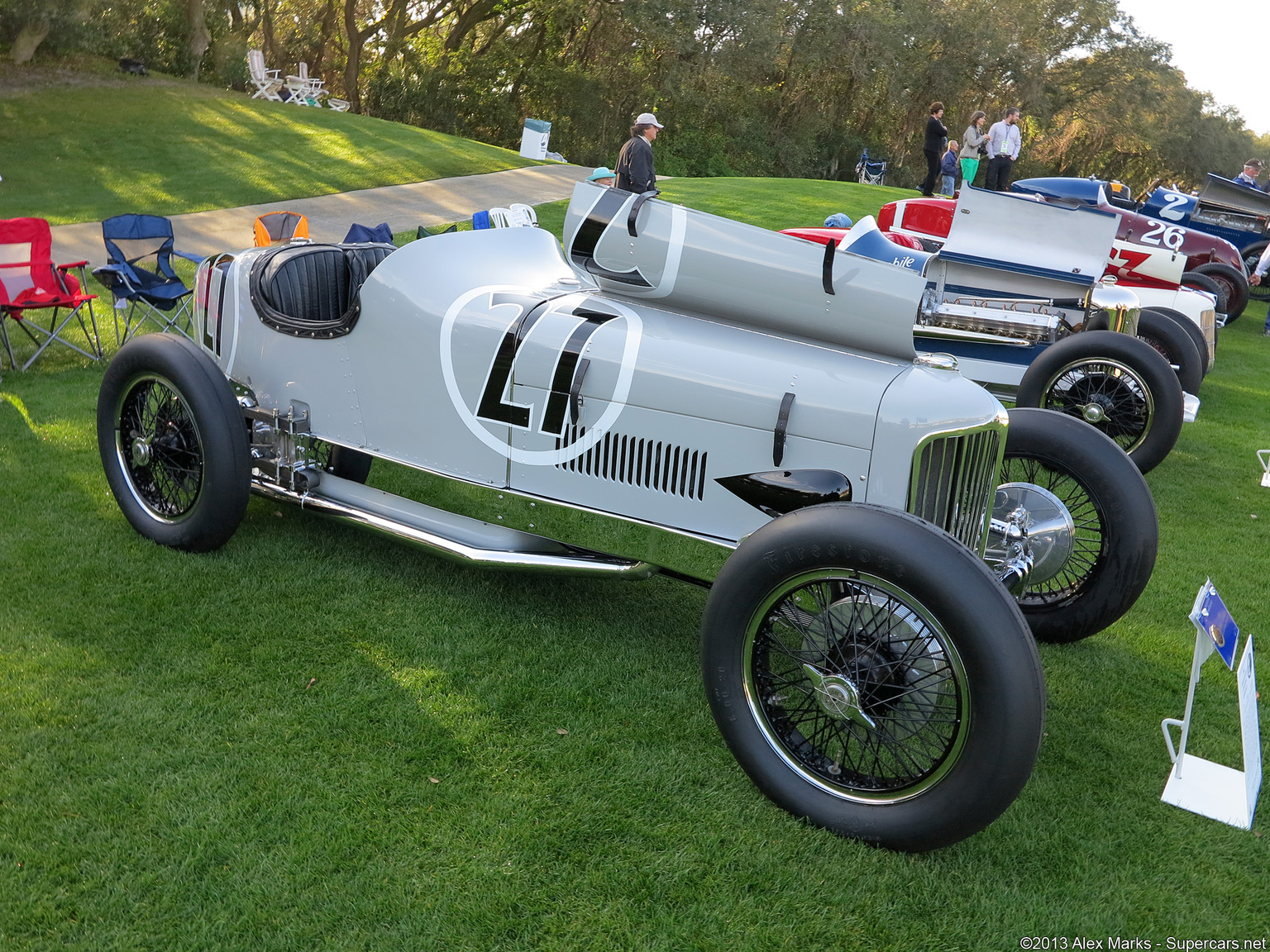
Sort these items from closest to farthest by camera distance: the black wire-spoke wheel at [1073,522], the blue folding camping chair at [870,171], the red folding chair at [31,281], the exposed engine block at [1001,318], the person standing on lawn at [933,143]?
1. the black wire-spoke wheel at [1073,522]
2. the red folding chair at [31,281]
3. the exposed engine block at [1001,318]
4. the person standing on lawn at [933,143]
5. the blue folding camping chair at [870,171]

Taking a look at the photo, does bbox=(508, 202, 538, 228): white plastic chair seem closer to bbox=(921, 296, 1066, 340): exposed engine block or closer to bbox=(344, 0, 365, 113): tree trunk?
bbox=(921, 296, 1066, 340): exposed engine block

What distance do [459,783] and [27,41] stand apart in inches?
1043

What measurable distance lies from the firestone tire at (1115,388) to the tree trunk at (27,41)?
24879 mm

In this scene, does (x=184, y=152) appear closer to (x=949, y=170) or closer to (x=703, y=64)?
(x=949, y=170)

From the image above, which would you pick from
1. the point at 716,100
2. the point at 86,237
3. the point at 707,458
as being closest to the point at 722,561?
the point at 707,458

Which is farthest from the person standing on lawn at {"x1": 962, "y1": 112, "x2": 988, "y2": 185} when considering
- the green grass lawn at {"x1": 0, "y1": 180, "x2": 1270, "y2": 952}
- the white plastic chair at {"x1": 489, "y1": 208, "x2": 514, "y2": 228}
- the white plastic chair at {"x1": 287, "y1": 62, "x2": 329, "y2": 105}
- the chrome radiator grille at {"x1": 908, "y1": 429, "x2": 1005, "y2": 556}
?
the chrome radiator grille at {"x1": 908, "y1": 429, "x2": 1005, "y2": 556}

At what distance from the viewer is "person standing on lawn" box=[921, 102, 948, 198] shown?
18391 mm

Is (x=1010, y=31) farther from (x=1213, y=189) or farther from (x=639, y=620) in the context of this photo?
(x=639, y=620)

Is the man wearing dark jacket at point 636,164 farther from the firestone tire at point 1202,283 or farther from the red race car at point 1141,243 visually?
the firestone tire at point 1202,283

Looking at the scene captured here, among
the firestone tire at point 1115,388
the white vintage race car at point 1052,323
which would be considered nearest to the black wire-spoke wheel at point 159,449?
the white vintage race car at point 1052,323

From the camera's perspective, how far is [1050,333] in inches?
285

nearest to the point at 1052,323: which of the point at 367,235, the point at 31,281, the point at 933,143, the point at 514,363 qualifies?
the point at 514,363

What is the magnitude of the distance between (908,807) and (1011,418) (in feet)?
6.69

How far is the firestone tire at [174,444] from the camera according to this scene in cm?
411
